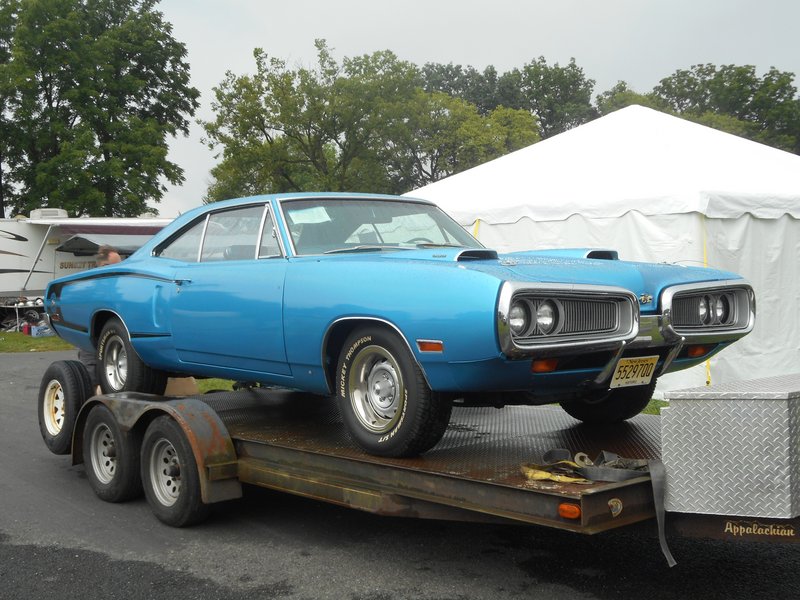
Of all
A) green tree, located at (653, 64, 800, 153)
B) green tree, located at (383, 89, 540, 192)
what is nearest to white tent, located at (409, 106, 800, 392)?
green tree, located at (383, 89, 540, 192)

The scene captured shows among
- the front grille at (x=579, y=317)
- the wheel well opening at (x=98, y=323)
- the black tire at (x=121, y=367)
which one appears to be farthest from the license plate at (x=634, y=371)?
the wheel well opening at (x=98, y=323)

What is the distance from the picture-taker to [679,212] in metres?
9.02

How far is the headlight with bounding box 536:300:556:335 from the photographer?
11.6ft

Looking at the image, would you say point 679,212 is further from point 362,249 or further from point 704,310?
point 362,249

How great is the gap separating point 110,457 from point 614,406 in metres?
3.19

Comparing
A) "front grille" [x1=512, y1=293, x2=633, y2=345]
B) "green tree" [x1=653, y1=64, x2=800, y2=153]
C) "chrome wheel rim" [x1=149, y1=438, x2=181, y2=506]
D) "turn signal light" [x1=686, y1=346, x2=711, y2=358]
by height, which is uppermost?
"green tree" [x1=653, y1=64, x2=800, y2=153]

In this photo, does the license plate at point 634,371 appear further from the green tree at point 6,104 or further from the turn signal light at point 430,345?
the green tree at point 6,104

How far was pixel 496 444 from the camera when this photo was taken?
4.23 meters

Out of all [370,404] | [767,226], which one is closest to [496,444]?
[370,404]

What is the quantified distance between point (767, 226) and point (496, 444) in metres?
6.59

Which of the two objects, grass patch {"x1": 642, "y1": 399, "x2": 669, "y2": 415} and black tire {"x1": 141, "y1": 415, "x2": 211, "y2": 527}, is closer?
black tire {"x1": 141, "y1": 415, "x2": 211, "y2": 527}

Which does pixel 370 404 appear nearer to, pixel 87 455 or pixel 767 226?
pixel 87 455

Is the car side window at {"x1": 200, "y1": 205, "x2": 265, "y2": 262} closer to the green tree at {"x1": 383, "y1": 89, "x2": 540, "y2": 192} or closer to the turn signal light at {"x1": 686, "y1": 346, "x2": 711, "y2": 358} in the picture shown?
the turn signal light at {"x1": 686, "y1": 346, "x2": 711, "y2": 358}

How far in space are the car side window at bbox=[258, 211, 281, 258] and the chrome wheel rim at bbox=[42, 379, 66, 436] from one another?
2.47 meters
